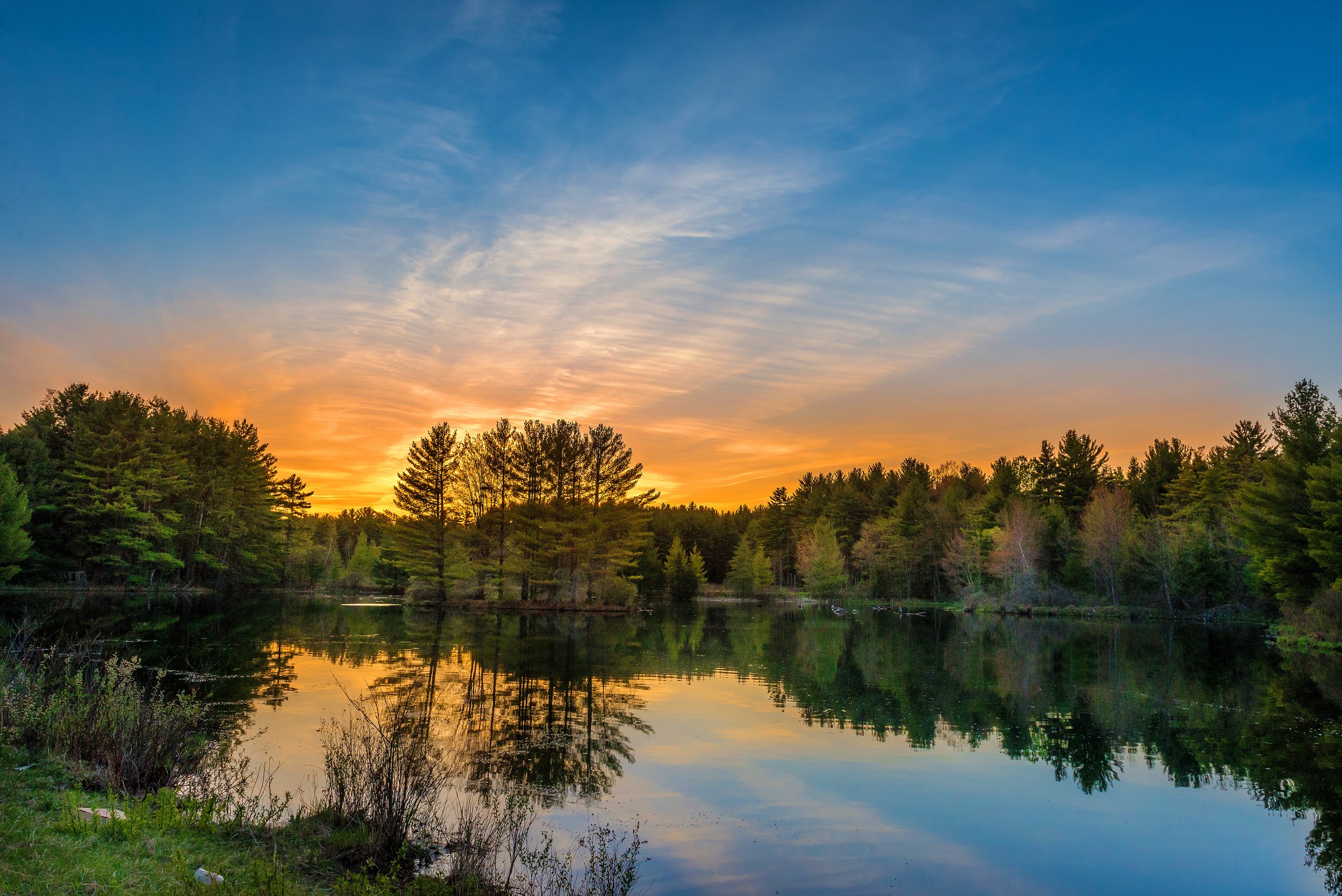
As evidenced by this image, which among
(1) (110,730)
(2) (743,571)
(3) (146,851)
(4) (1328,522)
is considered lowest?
(2) (743,571)

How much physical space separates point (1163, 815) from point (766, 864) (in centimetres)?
715

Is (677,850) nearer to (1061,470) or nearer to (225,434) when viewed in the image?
(225,434)

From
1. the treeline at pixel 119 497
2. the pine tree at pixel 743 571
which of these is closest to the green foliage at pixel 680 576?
the pine tree at pixel 743 571

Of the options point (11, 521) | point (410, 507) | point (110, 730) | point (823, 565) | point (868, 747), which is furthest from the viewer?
point (823, 565)

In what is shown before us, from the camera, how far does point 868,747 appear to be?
52.9ft

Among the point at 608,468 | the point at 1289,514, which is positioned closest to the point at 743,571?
the point at 608,468

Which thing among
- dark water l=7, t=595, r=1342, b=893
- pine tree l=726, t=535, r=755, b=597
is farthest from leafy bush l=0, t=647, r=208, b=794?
pine tree l=726, t=535, r=755, b=597

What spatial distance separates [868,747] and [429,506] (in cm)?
4948

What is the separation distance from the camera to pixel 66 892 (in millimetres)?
5707

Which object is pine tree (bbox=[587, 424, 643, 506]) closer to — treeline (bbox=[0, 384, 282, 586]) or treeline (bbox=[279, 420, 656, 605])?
treeline (bbox=[279, 420, 656, 605])

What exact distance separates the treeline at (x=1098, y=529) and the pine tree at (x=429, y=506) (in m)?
44.7

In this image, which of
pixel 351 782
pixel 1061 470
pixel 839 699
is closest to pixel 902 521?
pixel 1061 470

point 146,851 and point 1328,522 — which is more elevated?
point 1328,522

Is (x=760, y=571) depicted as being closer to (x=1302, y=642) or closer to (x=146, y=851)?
(x=1302, y=642)
